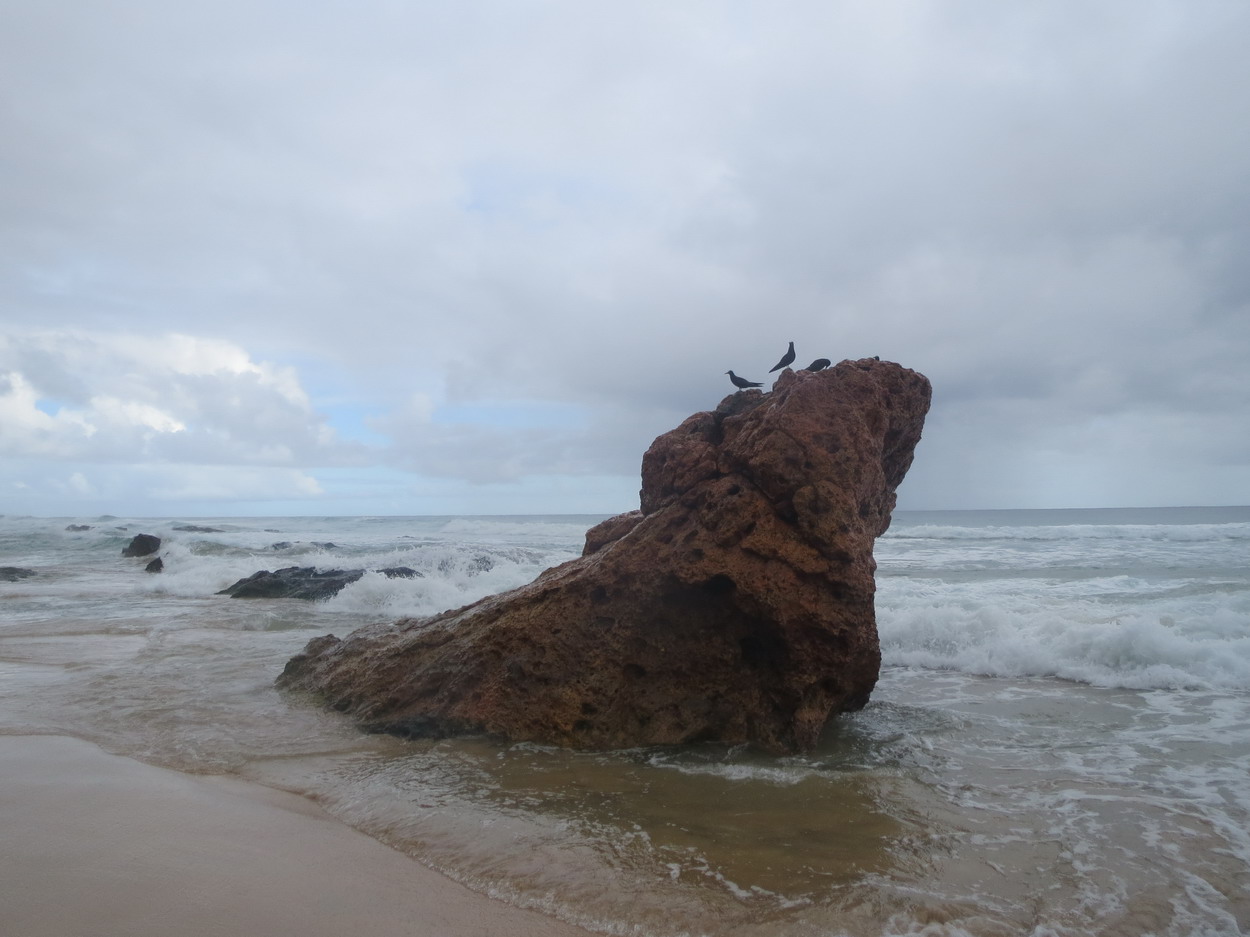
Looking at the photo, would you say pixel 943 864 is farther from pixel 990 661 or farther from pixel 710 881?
pixel 990 661

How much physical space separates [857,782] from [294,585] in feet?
49.3

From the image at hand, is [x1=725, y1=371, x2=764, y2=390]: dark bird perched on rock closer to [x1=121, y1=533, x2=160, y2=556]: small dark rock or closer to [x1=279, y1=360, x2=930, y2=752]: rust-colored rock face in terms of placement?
[x1=279, y1=360, x2=930, y2=752]: rust-colored rock face

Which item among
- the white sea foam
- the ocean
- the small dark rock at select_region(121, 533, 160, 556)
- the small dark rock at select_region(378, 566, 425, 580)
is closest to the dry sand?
the ocean

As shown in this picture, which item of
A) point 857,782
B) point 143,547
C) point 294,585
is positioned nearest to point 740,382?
point 857,782

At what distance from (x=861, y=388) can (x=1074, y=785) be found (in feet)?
10.8

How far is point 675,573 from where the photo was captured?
6199mm

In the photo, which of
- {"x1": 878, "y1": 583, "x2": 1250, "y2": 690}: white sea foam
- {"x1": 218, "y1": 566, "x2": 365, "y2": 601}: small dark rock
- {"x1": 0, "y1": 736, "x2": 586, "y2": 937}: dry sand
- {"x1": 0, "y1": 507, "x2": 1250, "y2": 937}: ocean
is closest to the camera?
{"x1": 0, "y1": 736, "x2": 586, "y2": 937}: dry sand

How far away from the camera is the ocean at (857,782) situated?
366cm

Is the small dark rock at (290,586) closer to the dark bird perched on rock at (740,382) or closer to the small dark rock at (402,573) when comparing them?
the small dark rock at (402,573)

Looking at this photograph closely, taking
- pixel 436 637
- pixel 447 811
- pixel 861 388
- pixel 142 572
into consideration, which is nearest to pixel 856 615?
pixel 861 388

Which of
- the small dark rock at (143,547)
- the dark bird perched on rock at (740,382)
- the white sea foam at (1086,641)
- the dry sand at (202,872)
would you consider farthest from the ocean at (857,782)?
the small dark rock at (143,547)

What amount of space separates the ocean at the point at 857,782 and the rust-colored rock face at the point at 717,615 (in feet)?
1.12

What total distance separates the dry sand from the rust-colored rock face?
1910mm

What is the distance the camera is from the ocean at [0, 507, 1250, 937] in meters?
3.66
